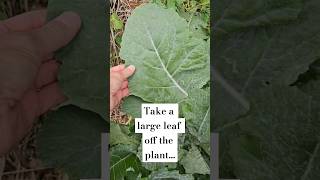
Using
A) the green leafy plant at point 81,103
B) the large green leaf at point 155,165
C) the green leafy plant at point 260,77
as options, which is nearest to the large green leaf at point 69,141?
the green leafy plant at point 81,103

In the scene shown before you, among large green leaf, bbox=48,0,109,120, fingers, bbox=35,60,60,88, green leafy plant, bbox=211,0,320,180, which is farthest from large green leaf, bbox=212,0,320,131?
fingers, bbox=35,60,60,88

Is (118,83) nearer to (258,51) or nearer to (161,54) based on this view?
(161,54)

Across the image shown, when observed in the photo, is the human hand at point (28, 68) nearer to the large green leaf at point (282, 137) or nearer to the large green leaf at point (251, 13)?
the large green leaf at point (251, 13)

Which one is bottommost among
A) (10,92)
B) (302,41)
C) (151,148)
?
(151,148)

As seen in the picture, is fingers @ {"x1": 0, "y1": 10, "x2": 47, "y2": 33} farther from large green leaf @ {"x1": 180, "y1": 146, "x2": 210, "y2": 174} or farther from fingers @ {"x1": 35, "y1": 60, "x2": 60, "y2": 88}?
large green leaf @ {"x1": 180, "y1": 146, "x2": 210, "y2": 174}

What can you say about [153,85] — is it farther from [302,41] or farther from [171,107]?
[302,41]

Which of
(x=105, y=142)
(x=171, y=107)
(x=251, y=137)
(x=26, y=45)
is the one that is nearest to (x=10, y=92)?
(x=26, y=45)
